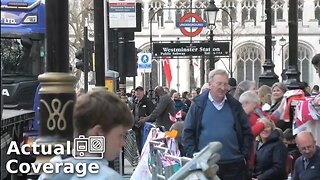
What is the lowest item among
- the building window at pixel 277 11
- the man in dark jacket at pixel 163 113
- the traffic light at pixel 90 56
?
the man in dark jacket at pixel 163 113

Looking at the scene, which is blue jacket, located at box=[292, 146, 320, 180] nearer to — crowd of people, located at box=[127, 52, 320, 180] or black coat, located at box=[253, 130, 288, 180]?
crowd of people, located at box=[127, 52, 320, 180]

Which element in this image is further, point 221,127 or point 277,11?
point 277,11

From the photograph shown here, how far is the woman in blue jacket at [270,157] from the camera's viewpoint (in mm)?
8109

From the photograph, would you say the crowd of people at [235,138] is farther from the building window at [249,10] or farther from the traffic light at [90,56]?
the building window at [249,10]

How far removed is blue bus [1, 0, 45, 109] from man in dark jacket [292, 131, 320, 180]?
8487 mm

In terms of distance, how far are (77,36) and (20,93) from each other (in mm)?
35255

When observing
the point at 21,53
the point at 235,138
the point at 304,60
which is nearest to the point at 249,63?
the point at 304,60

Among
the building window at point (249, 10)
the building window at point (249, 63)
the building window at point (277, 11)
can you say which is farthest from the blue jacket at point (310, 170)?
the building window at point (249, 10)

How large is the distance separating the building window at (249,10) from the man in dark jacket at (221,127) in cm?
6485

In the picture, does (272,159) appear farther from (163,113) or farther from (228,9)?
(228,9)

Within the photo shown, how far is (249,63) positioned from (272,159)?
63651mm

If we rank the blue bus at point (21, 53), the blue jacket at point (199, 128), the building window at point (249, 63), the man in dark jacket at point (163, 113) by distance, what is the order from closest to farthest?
the blue jacket at point (199, 128) → the blue bus at point (21, 53) → the man in dark jacket at point (163, 113) → the building window at point (249, 63)

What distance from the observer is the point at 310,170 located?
25.0ft

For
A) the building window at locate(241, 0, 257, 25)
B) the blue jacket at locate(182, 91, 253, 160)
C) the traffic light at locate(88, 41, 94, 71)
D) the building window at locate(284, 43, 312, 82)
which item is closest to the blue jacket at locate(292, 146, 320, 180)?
the blue jacket at locate(182, 91, 253, 160)
